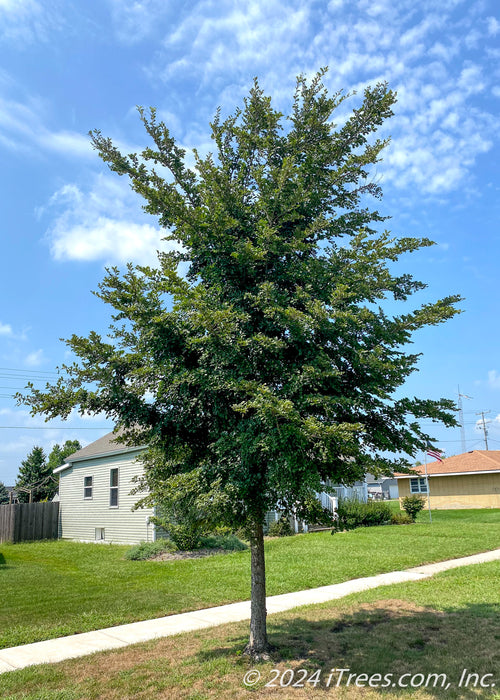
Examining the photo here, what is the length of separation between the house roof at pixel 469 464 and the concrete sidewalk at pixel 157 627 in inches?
979

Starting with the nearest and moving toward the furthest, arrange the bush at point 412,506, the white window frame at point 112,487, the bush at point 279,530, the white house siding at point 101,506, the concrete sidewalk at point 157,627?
the concrete sidewalk at point 157,627 → the bush at point 279,530 → the white house siding at point 101,506 → the white window frame at point 112,487 → the bush at point 412,506

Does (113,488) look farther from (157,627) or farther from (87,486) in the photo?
(157,627)

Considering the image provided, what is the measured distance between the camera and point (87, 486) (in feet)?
73.3

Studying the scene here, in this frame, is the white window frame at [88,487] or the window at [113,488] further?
the white window frame at [88,487]

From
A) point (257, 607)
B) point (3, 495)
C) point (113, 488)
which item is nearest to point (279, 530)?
point (113, 488)

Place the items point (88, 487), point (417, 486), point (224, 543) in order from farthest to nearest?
point (417, 486), point (88, 487), point (224, 543)

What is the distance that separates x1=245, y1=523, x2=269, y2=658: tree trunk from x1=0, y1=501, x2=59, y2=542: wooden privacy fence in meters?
18.9

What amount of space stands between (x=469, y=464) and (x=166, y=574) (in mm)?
28518

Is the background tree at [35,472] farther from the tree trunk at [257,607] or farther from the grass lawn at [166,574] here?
the tree trunk at [257,607]

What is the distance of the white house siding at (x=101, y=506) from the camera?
18808mm

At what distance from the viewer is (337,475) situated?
5.32m

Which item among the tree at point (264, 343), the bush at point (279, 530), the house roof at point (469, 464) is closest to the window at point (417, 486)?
the house roof at point (469, 464)

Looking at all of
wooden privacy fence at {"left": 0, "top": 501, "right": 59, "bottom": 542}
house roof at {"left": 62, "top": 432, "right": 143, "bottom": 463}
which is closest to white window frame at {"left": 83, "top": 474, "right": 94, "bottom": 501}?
house roof at {"left": 62, "top": 432, "right": 143, "bottom": 463}

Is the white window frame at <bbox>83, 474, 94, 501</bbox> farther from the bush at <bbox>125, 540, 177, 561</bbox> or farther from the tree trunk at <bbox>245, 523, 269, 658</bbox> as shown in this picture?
the tree trunk at <bbox>245, 523, 269, 658</bbox>
